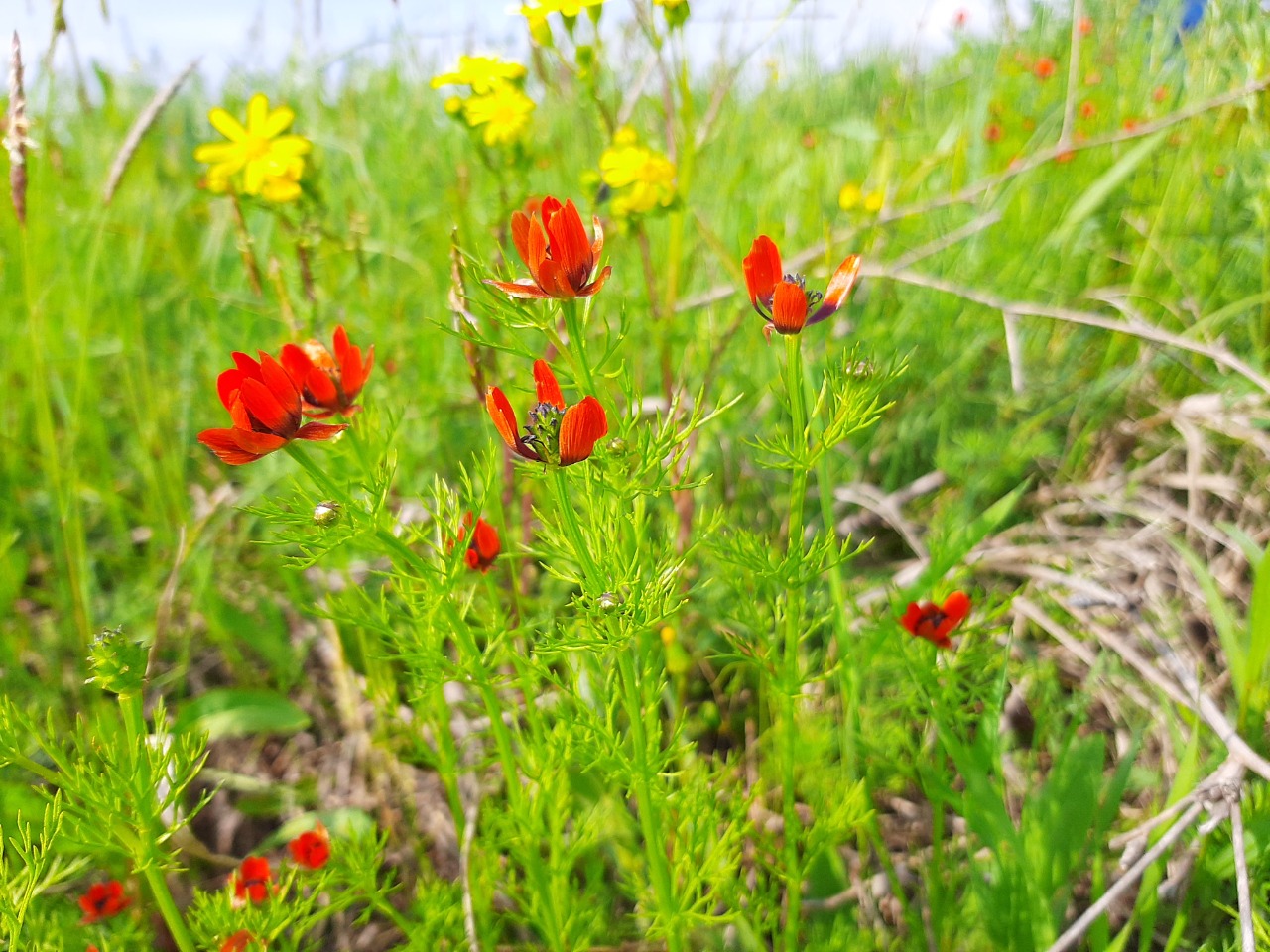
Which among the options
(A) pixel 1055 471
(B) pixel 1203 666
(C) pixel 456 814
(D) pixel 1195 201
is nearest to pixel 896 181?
(D) pixel 1195 201

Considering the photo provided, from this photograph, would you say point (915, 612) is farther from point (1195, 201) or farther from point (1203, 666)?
point (1195, 201)

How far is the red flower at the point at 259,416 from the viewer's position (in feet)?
2.60

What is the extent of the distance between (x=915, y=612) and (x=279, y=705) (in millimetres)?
1139

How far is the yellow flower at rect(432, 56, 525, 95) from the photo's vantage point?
1.54 meters

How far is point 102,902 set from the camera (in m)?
1.21

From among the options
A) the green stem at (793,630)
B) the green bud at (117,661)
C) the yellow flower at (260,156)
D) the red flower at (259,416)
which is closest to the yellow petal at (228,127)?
the yellow flower at (260,156)

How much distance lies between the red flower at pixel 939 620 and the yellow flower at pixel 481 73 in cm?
117

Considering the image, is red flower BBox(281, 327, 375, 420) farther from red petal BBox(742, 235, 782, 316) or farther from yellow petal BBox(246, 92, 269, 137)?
yellow petal BBox(246, 92, 269, 137)

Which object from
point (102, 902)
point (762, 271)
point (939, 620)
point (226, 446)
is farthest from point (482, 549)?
point (102, 902)

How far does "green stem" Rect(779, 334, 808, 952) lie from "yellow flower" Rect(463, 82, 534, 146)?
83cm

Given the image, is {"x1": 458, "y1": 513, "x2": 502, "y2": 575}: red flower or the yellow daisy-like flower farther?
the yellow daisy-like flower

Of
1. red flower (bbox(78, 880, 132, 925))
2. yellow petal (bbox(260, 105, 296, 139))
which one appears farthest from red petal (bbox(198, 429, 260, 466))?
yellow petal (bbox(260, 105, 296, 139))

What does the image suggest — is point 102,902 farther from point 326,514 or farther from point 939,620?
point 939,620

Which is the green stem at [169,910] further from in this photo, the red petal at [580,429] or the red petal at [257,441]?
the red petal at [580,429]
